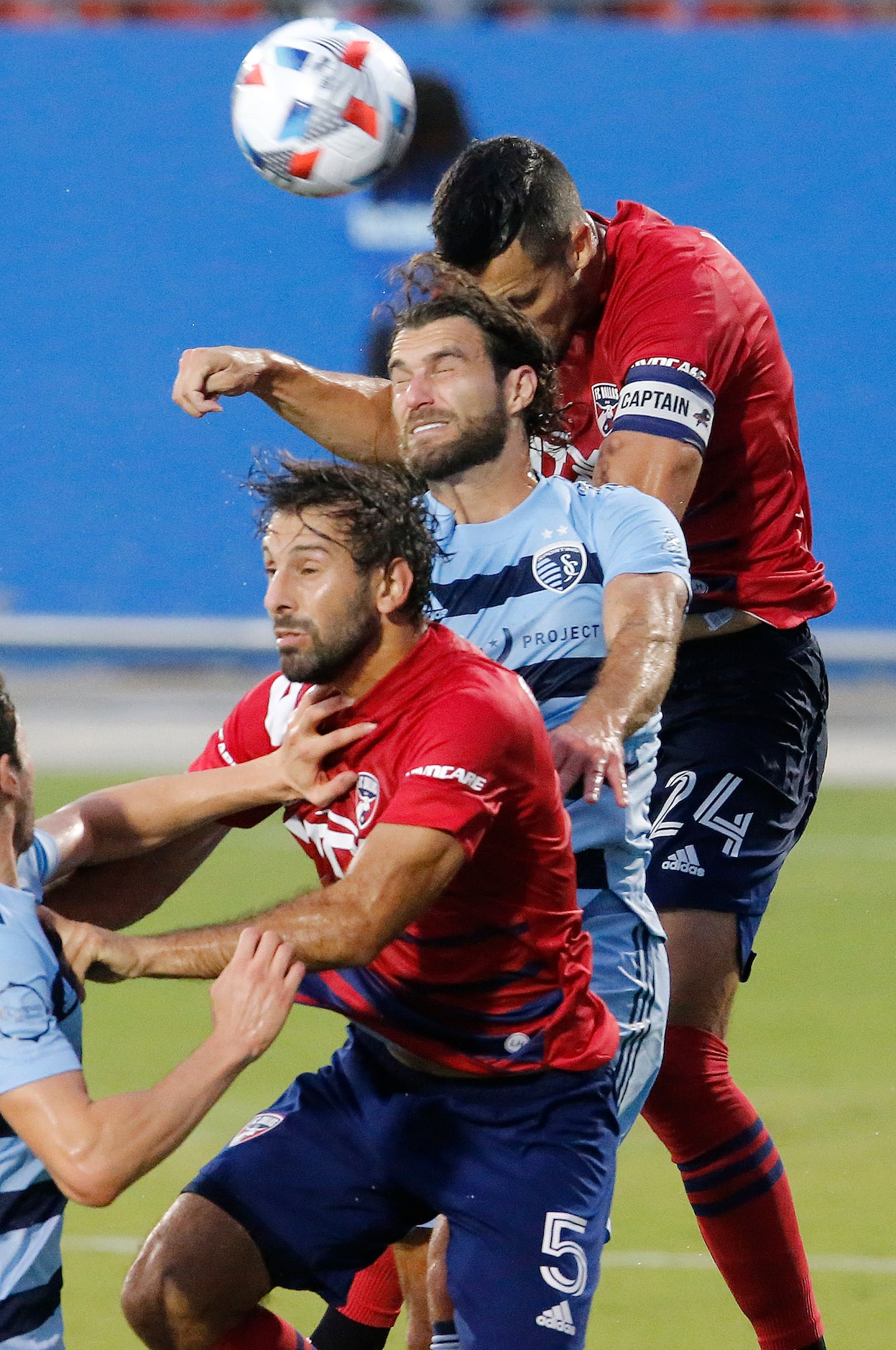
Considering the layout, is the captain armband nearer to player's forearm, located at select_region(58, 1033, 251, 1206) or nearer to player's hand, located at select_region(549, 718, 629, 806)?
player's hand, located at select_region(549, 718, 629, 806)

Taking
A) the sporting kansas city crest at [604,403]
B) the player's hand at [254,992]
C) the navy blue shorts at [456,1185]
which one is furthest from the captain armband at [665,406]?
the player's hand at [254,992]

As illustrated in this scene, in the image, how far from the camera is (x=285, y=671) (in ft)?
11.1

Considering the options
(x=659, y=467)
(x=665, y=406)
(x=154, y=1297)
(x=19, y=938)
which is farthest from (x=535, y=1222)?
(x=665, y=406)

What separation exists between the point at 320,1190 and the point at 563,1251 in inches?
18.4

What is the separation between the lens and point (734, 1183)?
14.8 feet

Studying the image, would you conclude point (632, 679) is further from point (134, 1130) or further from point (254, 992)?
point (134, 1130)

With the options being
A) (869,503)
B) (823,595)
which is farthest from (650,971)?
(869,503)

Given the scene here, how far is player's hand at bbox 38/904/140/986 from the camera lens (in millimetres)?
2996

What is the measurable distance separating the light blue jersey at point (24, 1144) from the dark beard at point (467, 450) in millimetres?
1459

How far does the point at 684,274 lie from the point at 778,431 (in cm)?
46

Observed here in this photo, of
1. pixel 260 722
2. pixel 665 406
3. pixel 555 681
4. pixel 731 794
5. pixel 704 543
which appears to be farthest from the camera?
pixel 704 543

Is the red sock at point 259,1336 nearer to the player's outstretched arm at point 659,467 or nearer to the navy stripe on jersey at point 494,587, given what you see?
the navy stripe on jersey at point 494,587

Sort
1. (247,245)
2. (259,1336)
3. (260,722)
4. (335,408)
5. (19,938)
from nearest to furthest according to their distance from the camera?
1. (19,938)
2. (259,1336)
3. (260,722)
4. (335,408)
5. (247,245)

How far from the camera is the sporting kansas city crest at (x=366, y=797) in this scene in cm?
345
